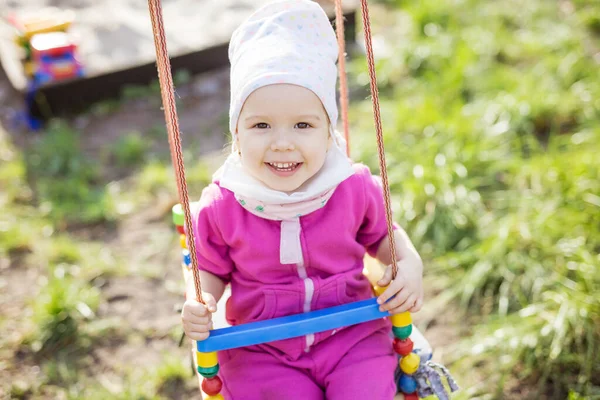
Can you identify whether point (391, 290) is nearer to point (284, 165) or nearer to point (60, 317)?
point (284, 165)

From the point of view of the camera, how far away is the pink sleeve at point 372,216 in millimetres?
1891

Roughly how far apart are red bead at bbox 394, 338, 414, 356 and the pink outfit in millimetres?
47

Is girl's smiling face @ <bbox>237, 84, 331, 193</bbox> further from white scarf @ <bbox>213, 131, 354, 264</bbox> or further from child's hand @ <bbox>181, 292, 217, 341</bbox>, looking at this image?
child's hand @ <bbox>181, 292, 217, 341</bbox>

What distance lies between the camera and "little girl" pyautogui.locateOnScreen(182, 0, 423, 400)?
165cm

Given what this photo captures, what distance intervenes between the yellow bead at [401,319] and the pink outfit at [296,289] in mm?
117

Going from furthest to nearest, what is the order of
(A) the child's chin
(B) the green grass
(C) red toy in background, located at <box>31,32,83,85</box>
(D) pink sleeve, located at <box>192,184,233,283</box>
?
(C) red toy in background, located at <box>31,32,83,85</box>
(B) the green grass
(D) pink sleeve, located at <box>192,184,233,283</box>
(A) the child's chin

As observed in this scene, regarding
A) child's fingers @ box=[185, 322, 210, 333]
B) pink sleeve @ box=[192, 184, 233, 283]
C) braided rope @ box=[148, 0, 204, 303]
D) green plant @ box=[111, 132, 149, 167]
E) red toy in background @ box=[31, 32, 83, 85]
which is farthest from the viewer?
red toy in background @ box=[31, 32, 83, 85]

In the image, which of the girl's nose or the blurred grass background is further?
the blurred grass background

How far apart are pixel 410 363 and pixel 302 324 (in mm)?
343

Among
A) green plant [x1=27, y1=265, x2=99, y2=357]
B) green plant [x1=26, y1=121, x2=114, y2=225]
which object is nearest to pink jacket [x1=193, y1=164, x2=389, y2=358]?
green plant [x1=27, y1=265, x2=99, y2=357]

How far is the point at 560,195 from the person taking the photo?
3082 mm

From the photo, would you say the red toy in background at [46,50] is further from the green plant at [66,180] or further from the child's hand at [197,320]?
the child's hand at [197,320]

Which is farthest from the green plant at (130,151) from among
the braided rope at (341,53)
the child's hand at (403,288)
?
the child's hand at (403,288)

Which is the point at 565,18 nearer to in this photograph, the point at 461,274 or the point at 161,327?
the point at 461,274
